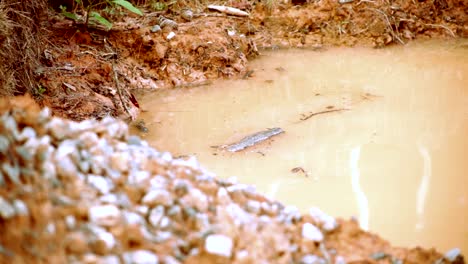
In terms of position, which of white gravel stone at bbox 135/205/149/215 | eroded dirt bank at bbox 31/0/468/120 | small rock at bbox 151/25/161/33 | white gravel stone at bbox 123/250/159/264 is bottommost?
eroded dirt bank at bbox 31/0/468/120

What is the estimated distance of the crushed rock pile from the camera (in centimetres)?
147

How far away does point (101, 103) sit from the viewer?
3.82 m

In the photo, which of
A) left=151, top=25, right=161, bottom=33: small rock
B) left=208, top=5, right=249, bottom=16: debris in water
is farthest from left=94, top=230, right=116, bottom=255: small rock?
left=208, top=5, right=249, bottom=16: debris in water

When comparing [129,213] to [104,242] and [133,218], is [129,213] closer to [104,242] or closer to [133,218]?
[133,218]

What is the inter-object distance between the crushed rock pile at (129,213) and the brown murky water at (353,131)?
77cm

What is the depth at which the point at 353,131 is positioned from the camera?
3.54 meters

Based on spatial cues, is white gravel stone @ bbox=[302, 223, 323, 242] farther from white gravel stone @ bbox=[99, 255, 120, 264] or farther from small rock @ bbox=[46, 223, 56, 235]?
small rock @ bbox=[46, 223, 56, 235]

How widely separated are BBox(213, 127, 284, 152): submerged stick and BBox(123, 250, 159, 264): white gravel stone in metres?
1.84

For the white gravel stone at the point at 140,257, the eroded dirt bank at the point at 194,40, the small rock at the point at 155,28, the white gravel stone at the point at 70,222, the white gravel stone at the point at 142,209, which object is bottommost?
the eroded dirt bank at the point at 194,40

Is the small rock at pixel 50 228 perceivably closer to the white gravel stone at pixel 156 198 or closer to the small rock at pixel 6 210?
the small rock at pixel 6 210

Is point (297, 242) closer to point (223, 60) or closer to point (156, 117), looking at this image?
point (156, 117)

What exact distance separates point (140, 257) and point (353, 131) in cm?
242

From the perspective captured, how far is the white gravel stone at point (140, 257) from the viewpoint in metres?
1.49

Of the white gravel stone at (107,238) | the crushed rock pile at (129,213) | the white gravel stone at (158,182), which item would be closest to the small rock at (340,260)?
the crushed rock pile at (129,213)
